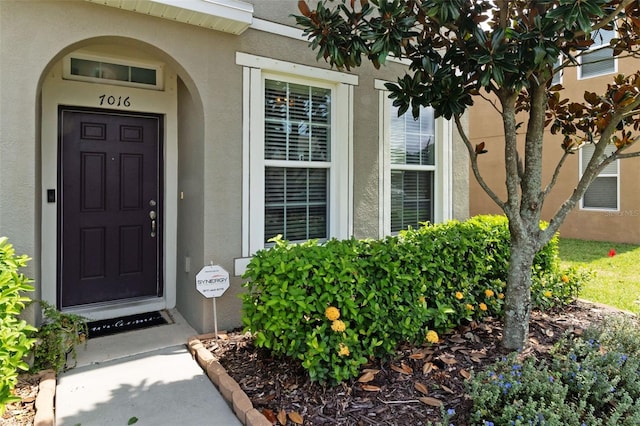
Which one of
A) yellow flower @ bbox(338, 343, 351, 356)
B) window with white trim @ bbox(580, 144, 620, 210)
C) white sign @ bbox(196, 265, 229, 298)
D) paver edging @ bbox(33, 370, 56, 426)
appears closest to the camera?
paver edging @ bbox(33, 370, 56, 426)

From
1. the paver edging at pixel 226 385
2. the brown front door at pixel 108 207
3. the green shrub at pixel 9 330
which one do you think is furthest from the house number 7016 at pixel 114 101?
the paver edging at pixel 226 385

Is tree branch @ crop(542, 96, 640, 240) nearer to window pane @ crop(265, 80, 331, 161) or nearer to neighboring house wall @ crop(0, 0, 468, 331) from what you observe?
neighboring house wall @ crop(0, 0, 468, 331)

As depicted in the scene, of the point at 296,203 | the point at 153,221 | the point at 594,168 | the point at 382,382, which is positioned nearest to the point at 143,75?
the point at 153,221

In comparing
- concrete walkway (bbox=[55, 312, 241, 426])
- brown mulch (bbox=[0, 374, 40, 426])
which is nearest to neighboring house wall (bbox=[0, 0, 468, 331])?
concrete walkway (bbox=[55, 312, 241, 426])

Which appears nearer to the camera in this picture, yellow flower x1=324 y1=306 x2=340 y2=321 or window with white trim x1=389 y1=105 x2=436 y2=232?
yellow flower x1=324 y1=306 x2=340 y2=321

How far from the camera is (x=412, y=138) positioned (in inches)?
214

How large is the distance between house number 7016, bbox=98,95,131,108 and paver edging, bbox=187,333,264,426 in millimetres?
2575

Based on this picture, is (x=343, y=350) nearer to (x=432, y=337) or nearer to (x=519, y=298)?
(x=432, y=337)

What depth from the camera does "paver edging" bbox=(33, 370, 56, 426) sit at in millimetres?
2451

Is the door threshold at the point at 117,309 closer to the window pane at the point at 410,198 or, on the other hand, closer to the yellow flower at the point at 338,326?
the yellow flower at the point at 338,326

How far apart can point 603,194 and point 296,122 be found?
8939 millimetres

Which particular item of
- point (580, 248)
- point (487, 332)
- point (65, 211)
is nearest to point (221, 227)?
point (65, 211)

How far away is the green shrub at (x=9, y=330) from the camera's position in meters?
2.18

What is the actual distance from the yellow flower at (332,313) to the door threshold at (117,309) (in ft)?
8.49
